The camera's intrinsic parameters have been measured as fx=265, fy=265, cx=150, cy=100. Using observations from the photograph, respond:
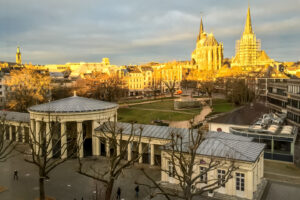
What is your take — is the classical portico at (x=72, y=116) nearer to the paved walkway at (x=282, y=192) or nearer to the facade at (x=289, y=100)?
the paved walkway at (x=282, y=192)

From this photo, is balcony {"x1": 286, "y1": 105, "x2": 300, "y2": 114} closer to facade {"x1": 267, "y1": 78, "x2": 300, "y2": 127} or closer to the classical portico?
facade {"x1": 267, "y1": 78, "x2": 300, "y2": 127}

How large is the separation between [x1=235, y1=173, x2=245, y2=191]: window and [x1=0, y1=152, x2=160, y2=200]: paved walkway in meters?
7.83

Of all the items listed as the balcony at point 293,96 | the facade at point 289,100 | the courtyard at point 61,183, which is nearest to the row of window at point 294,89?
the facade at point 289,100

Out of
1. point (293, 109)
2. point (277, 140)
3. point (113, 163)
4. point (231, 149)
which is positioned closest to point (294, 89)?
point (293, 109)

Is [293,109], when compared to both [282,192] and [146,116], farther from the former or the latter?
[146,116]

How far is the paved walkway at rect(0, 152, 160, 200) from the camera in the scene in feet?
77.7

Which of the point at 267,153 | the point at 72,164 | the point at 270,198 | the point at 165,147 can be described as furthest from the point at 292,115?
the point at 72,164

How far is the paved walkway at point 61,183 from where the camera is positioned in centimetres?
2369

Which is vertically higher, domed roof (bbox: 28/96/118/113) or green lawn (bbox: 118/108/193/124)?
domed roof (bbox: 28/96/118/113)

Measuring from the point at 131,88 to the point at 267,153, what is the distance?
98.6m

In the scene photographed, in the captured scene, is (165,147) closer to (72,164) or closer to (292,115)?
(72,164)

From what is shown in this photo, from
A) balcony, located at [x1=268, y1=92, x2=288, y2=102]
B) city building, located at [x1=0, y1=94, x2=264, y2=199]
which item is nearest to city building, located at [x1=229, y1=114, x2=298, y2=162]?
city building, located at [x1=0, y1=94, x2=264, y2=199]

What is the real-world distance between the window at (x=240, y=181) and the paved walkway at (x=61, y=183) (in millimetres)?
7834

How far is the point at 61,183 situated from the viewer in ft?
86.4
